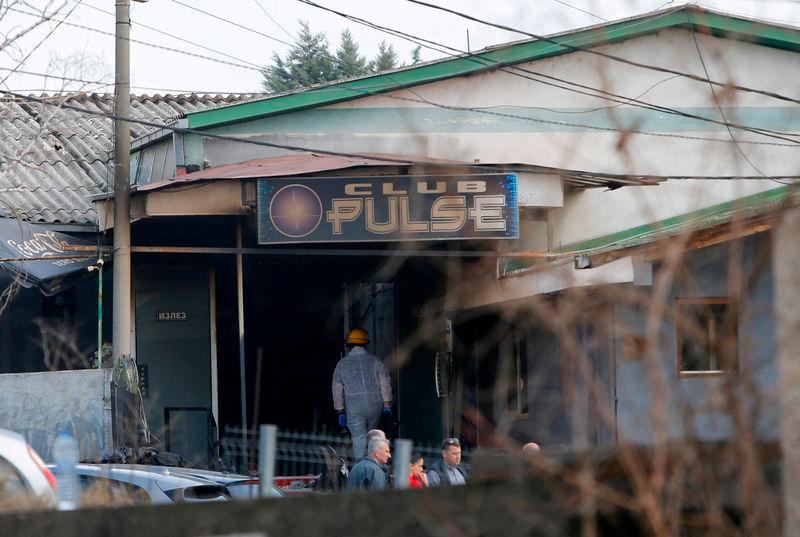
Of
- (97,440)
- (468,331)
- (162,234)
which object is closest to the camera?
(97,440)

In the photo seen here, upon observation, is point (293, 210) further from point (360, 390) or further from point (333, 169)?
point (360, 390)

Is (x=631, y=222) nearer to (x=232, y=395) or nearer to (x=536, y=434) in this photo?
(x=536, y=434)

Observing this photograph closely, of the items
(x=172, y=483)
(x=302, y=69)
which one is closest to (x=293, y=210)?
(x=172, y=483)

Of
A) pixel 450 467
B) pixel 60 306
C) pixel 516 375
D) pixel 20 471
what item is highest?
pixel 60 306

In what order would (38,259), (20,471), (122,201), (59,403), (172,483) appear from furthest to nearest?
(38,259) → (122,201) → (59,403) → (172,483) → (20,471)

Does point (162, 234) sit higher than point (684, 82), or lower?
lower

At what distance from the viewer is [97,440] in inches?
484

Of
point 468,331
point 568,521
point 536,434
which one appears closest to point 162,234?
point 468,331

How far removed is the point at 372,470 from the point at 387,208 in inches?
142

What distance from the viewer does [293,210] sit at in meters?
12.5

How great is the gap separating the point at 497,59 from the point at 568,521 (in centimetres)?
1146

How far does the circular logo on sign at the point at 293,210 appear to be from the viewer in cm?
1253

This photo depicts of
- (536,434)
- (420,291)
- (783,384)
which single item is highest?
(420,291)

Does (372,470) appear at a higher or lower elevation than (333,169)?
lower
